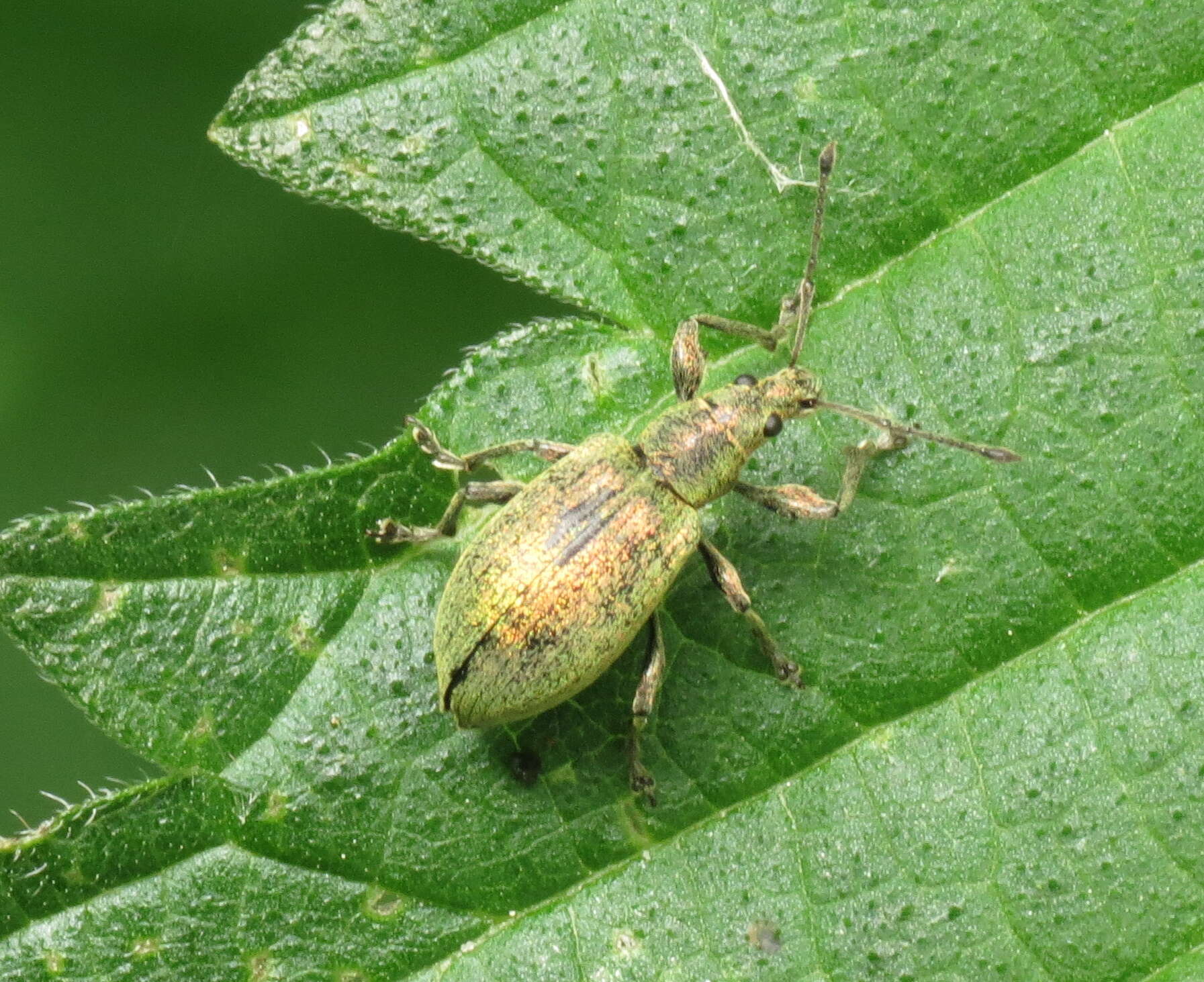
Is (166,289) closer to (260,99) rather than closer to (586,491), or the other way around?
(260,99)

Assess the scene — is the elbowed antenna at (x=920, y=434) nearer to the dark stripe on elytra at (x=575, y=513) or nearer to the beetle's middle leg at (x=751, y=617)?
the beetle's middle leg at (x=751, y=617)

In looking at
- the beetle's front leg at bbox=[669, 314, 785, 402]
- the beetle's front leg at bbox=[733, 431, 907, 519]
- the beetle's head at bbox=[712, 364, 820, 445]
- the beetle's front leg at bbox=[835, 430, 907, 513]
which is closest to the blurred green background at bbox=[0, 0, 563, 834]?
the beetle's front leg at bbox=[669, 314, 785, 402]

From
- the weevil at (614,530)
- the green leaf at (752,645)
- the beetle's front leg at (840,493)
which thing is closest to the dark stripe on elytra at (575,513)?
the weevil at (614,530)

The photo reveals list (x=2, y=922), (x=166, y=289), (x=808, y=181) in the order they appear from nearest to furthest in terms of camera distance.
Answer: (x=2, y=922)
(x=808, y=181)
(x=166, y=289)

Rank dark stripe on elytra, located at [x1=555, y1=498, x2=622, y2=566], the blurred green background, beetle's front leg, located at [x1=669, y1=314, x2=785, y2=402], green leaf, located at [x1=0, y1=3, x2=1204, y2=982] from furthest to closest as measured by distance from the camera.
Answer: the blurred green background
beetle's front leg, located at [x1=669, y1=314, x2=785, y2=402]
dark stripe on elytra, located at [x1=555, y1=498, x2=622, y2=566]
green leaf, located at [x1=0, y1=3, x2=1204, y2=982]

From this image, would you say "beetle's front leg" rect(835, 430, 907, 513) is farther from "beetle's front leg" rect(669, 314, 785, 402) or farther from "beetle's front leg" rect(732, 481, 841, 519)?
"beetle's front leg" rect(669, 314, 785, 402)

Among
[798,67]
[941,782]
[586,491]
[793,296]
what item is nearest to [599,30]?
[798,67]

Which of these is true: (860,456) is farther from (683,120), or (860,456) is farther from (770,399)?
(683,120)
